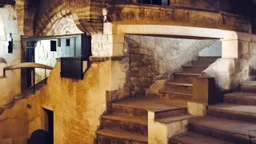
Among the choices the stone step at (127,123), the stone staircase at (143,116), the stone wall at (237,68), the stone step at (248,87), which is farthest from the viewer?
the stone step at (248,87)

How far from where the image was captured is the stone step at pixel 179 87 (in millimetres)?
6527

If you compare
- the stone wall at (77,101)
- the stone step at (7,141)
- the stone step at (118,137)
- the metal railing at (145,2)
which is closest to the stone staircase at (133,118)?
the stone step at (118,137)

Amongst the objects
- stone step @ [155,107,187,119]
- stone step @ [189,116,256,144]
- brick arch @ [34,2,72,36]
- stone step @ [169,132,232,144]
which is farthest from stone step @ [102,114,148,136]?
brick arch @ [34,2,72,36]

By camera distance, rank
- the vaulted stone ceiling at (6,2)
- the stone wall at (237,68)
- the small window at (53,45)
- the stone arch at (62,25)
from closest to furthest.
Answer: the stone wall at (237,68)
the stone arch at (62,25)
the vaulted stone ceiling at (6,2)
the small window at (53,45)

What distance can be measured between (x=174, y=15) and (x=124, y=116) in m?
2.53

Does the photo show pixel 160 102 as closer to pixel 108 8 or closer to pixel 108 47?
pixel 108 47

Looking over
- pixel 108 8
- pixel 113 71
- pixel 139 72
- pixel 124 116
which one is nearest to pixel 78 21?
pixel 108 8

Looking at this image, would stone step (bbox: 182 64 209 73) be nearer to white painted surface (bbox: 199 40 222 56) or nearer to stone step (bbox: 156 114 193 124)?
white painted surface (bbox: 199 40 222 56)

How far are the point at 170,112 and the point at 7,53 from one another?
646cm

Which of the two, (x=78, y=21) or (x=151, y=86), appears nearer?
(x=78, y=21)

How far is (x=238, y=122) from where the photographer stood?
493 cm

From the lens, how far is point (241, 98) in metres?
5.79

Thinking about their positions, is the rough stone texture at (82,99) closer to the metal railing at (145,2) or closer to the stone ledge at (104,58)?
the stone ledge at (104,58)

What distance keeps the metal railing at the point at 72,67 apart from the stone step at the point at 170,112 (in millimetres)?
2177
